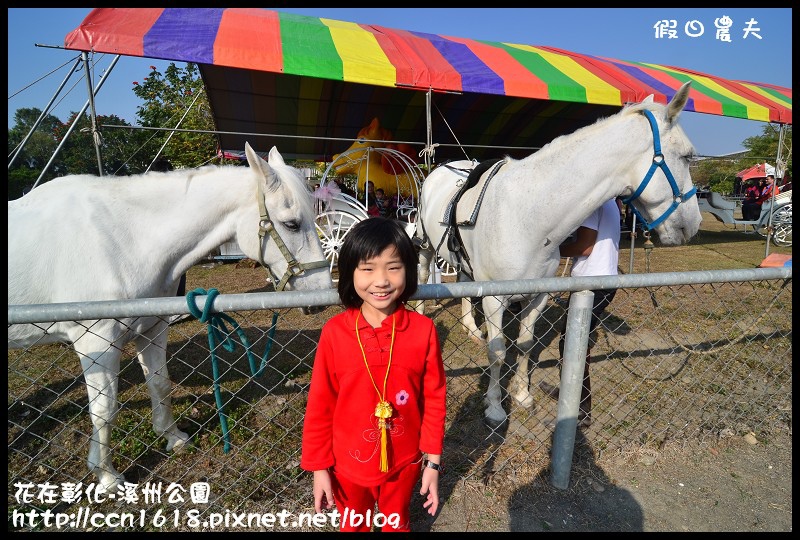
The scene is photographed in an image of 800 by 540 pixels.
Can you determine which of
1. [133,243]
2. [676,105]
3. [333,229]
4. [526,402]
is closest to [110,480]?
[133,243]

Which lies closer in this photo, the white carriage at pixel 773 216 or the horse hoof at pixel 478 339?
the horse hoof at pixel 478 339

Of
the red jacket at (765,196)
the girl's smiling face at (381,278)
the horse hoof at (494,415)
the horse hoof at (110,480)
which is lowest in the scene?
the horse hoof at (494,415)

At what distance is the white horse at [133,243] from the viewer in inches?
76.7

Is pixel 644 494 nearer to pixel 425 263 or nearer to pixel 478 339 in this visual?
pixel 478 339

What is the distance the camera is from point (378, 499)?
1.46 m

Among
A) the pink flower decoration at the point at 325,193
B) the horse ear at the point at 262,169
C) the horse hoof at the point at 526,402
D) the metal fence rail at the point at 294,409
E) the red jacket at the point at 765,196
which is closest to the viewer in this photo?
the metal fence rail at the point at 294,409

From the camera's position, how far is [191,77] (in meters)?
15.1

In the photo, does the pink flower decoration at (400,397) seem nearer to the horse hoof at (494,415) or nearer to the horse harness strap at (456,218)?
the horse hoof at (494,415)

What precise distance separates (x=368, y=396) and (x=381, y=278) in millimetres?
435

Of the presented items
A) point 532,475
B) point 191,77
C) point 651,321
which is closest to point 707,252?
point 651,321

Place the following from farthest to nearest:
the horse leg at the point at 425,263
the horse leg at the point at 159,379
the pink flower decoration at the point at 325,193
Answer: the pink flower decoration at the point at 325,193 → the horse leg at the point at 425,263 → the horse leg at the point at 159,379

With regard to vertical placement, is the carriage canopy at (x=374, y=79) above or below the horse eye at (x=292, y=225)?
above

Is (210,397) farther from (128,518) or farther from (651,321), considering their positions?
(651,321)

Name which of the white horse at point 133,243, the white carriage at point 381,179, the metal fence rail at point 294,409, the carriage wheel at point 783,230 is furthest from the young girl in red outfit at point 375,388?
the carriage wheel at point 783,230
